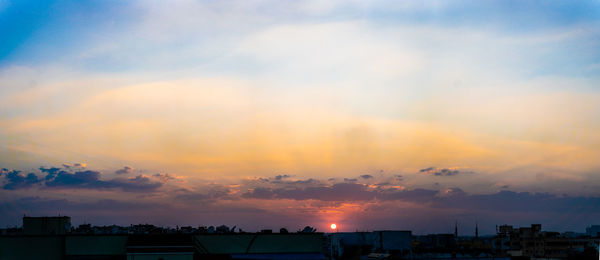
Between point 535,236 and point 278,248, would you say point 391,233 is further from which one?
point 535,236

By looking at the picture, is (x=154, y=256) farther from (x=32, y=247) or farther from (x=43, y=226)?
(x=43, y=226)

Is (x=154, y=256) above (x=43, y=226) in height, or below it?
below

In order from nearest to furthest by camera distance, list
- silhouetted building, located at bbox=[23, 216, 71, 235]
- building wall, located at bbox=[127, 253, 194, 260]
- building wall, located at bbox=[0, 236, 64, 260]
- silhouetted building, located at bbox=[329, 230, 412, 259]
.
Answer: building wall, located at bbox=[127, 253, 194, 260], building wall, located at bbox=[0, 236, 64, 260], silhouetted building, located at bbox=[23, 216, 71, 235], silhouetted building, located at bbox=[329, 230, 412, 259]

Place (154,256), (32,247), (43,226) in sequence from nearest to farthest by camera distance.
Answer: (154,256) → (32,247) → (43,226)

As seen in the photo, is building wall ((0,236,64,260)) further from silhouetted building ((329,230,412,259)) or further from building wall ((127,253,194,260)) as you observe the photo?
silhouetted building ((329,230,412,259))

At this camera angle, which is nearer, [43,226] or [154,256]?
[154,256]

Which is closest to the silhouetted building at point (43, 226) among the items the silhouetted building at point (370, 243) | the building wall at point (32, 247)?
the building wall at point (32, 247)

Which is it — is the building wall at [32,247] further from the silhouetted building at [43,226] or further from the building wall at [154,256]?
the building wall at [154,256]

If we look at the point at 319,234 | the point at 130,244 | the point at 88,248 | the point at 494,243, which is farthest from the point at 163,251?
the point at 494,243

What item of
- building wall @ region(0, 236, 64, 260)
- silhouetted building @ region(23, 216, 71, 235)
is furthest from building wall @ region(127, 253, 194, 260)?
silhouetted building @ region(23, 216, 71, 235)

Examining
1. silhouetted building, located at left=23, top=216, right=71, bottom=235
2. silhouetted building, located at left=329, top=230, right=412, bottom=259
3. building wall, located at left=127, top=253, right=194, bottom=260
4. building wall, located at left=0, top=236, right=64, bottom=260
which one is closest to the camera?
building wall, located at left=127, top=253, right=194, bottom=260

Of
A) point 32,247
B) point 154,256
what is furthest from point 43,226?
point 154,256

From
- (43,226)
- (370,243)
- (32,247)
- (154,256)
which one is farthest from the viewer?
(370,243)

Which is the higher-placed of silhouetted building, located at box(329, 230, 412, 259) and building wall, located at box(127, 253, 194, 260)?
building wall, located at box(127, 253, 194, 260)
